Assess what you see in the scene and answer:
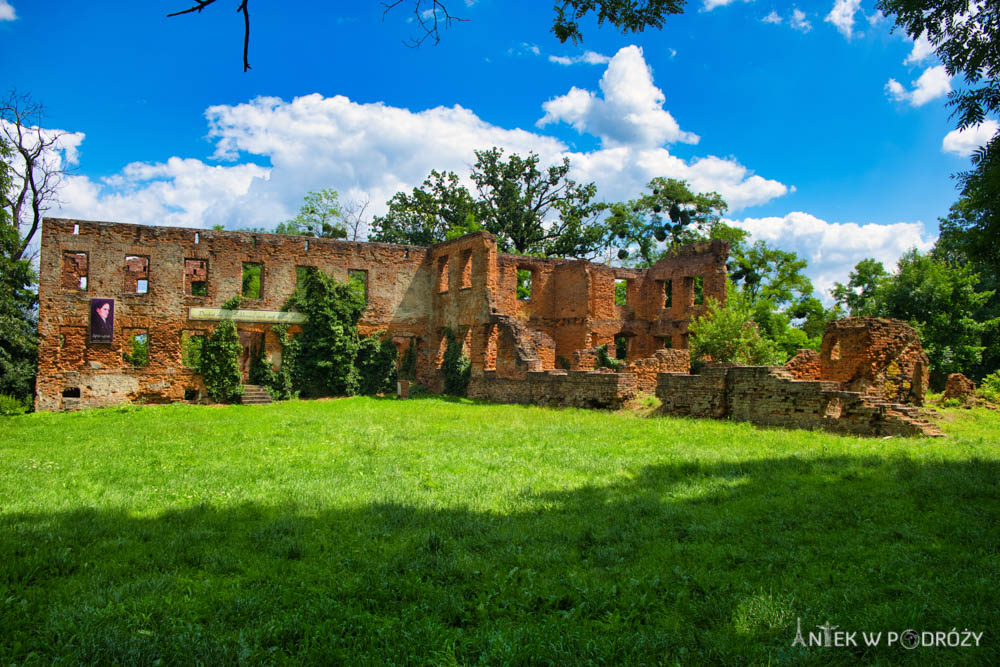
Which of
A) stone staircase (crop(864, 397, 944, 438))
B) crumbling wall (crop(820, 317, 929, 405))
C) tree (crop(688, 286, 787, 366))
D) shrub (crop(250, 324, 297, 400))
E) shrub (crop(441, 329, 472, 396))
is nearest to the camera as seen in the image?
stone staircase (crop(864, 397, 944, 438))

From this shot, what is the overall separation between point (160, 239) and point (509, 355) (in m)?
14.5

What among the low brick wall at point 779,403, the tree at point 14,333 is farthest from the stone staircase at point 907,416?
the tree at point 14,333

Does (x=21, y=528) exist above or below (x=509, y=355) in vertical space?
below

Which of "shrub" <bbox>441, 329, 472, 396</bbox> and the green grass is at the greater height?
"shrub" <bbox>441, 329, 472, 396</bbox>

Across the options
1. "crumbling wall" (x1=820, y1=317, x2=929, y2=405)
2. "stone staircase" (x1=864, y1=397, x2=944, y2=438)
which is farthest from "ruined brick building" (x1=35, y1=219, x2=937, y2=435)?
"stone staircase" (x1=864, y1=397, x2=944, y2=438)

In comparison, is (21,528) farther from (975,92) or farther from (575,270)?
(575,270)

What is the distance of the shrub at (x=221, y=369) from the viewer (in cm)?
2253

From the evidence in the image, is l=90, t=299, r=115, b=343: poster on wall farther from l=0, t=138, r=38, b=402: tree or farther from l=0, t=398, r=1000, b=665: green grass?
l=0, t=398, r=1000, b=665: green grass

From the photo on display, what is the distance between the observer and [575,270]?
92.8ft

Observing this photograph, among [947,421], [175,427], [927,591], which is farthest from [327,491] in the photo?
[947,421]

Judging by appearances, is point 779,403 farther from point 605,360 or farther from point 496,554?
point 605,360

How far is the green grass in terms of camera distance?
11.7ft

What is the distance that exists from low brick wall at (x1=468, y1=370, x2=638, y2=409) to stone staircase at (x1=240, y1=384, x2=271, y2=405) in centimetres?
829

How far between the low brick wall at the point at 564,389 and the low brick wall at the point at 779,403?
1891 millimetres
